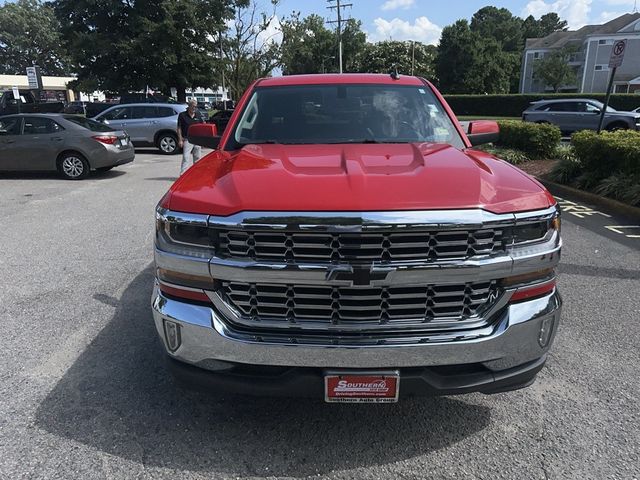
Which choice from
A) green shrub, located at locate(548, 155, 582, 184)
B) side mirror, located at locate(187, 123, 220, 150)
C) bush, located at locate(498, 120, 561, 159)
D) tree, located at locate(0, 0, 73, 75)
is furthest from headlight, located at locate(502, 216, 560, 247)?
tree, located at locate(0, 0, 73, 75)

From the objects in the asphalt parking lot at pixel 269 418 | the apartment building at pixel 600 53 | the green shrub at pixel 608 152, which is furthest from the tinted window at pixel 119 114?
the apartment building at pixel 600 53

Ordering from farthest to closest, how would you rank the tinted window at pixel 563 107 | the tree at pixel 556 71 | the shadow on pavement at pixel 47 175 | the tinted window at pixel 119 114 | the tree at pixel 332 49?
the tree at pixel 332 49
the tree at pixel 556 71
the tinted window at pixel 563 107
the tinted window at pixel 119 114
the shadow on pavement at pixel 47 175

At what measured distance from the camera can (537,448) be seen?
261cm

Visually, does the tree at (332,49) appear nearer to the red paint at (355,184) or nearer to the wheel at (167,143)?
the wheel at (167,143)

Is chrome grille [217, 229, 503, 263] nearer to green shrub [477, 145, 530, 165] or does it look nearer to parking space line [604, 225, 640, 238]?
parking space line [604, 225, 640, 238]

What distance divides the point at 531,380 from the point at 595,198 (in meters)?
7.45

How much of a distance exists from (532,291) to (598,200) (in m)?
7.40

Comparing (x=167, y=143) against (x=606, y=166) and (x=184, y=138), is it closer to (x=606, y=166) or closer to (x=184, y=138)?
(x=184, y=138)

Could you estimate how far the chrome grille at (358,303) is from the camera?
2266mm

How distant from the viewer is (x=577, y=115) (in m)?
20.9

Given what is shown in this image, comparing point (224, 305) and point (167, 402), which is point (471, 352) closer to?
point (224, 305)

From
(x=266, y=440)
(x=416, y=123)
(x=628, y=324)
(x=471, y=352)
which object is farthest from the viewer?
(x=628, y=324)

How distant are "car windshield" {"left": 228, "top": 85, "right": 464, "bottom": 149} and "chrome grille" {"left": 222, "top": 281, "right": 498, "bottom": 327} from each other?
4.99ft

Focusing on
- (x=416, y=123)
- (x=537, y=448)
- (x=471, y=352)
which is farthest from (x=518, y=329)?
(x=416, y=123)
